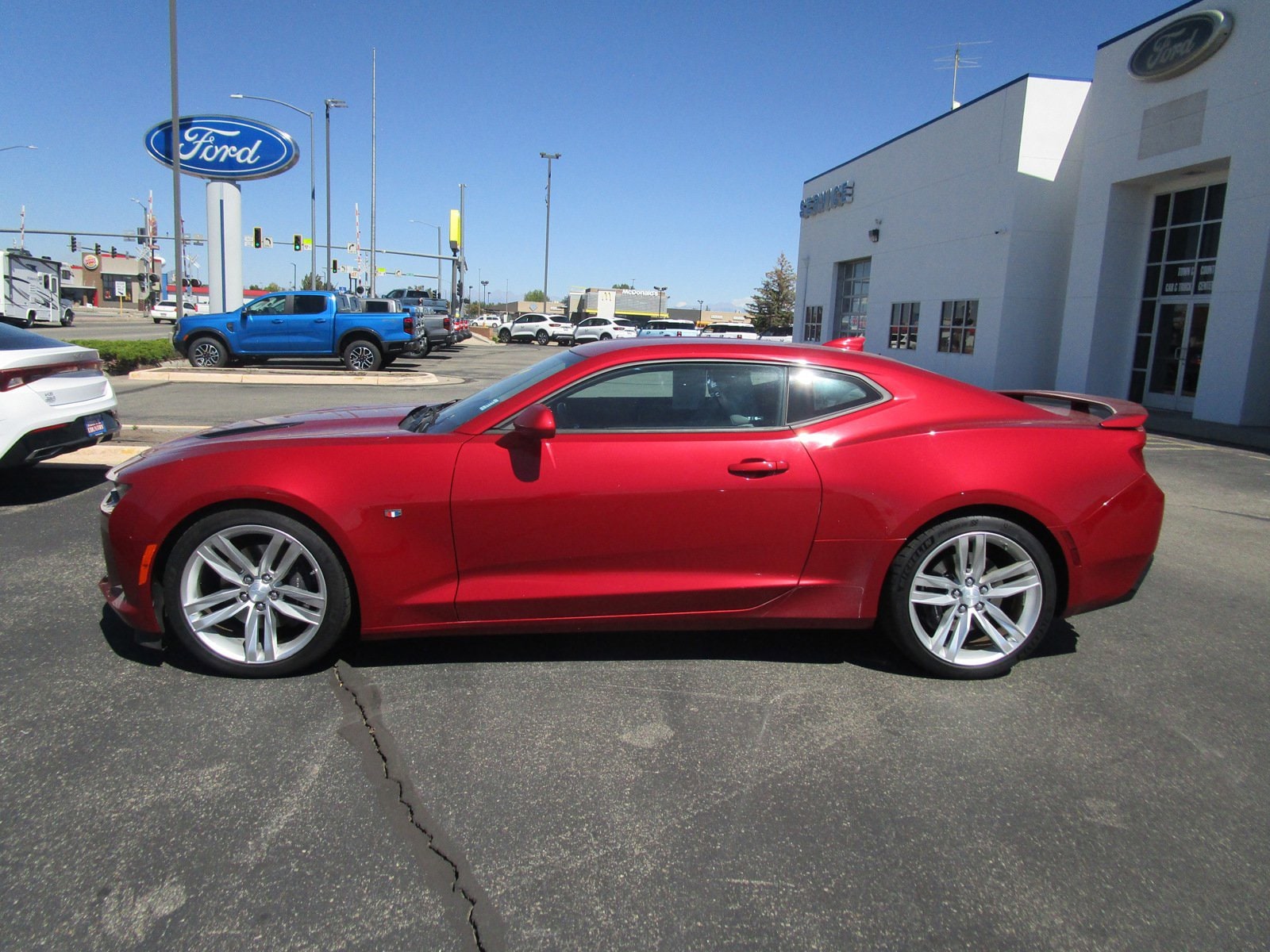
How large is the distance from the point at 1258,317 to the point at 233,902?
17751 millimetres

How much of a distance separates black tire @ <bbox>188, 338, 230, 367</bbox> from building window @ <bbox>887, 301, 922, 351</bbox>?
747 inches

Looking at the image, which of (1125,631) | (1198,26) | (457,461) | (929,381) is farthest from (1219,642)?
(1198,26)

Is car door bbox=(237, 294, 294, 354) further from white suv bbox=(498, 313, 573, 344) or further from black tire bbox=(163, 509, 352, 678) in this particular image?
white suv bbox=(498, 313, 573, 344)

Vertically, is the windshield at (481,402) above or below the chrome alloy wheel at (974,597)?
above

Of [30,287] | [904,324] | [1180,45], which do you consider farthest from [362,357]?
[30,287]

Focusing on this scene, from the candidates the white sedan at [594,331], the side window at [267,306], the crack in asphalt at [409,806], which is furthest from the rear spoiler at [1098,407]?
the white sedan at [594,331]

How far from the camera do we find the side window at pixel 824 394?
12.5 feet

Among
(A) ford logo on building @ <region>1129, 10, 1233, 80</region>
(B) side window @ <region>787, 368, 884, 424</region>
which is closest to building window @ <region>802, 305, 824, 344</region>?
(A) ford logo on building @ <region>1129, 10, 1233, 80</region>

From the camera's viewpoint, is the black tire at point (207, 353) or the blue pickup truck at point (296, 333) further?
the blue pickup truck at point (296, 333)

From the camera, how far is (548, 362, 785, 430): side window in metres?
3.72

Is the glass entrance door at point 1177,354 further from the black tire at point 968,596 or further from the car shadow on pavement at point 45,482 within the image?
the car shadow on pavement at point 45,482

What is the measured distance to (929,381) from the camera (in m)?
3.97

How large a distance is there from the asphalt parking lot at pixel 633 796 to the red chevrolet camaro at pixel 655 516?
30 cm

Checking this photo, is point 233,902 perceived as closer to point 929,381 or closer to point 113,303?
point 929,381
